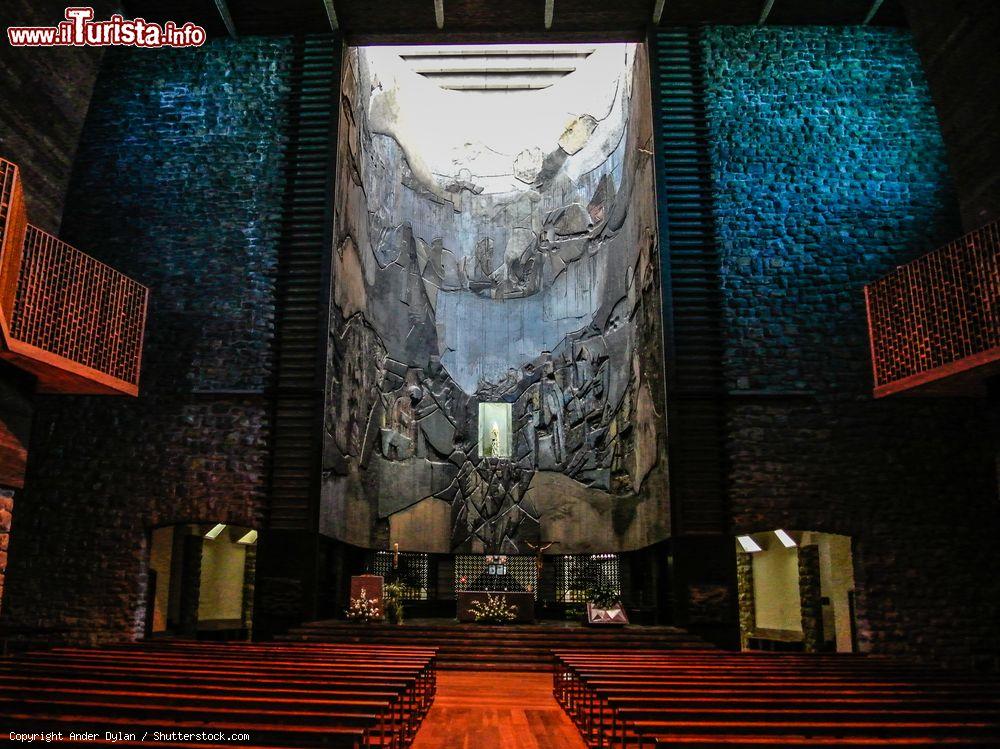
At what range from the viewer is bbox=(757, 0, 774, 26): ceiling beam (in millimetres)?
15481

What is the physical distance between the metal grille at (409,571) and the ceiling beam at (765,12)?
13978 millimetres

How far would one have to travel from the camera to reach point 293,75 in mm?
16109

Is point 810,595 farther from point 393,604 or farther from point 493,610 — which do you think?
point 393,604

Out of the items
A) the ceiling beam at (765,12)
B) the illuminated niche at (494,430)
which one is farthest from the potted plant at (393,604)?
the ceiling beam at (765,12)

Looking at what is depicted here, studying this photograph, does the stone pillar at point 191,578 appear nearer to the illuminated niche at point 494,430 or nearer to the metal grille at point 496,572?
the metal grille at point 496,572

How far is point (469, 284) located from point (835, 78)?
35.7ft

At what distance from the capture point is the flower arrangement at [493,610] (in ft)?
49.3

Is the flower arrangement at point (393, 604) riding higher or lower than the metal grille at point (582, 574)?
lower

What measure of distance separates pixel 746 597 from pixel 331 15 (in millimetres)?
15167

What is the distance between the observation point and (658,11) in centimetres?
1587

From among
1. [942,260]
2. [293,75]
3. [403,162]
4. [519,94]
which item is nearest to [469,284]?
[403,162]

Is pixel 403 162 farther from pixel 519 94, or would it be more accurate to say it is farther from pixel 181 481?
pixel 181 481

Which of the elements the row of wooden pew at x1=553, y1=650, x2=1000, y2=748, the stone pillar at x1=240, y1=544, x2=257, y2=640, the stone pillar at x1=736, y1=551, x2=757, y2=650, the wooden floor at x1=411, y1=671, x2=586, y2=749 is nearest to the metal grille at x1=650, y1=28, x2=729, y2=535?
the wooden floor at x1=411, y1=671, x2=586, y2=749

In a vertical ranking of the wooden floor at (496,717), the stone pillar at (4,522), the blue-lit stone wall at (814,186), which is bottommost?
the wooden floor at (496,717)
